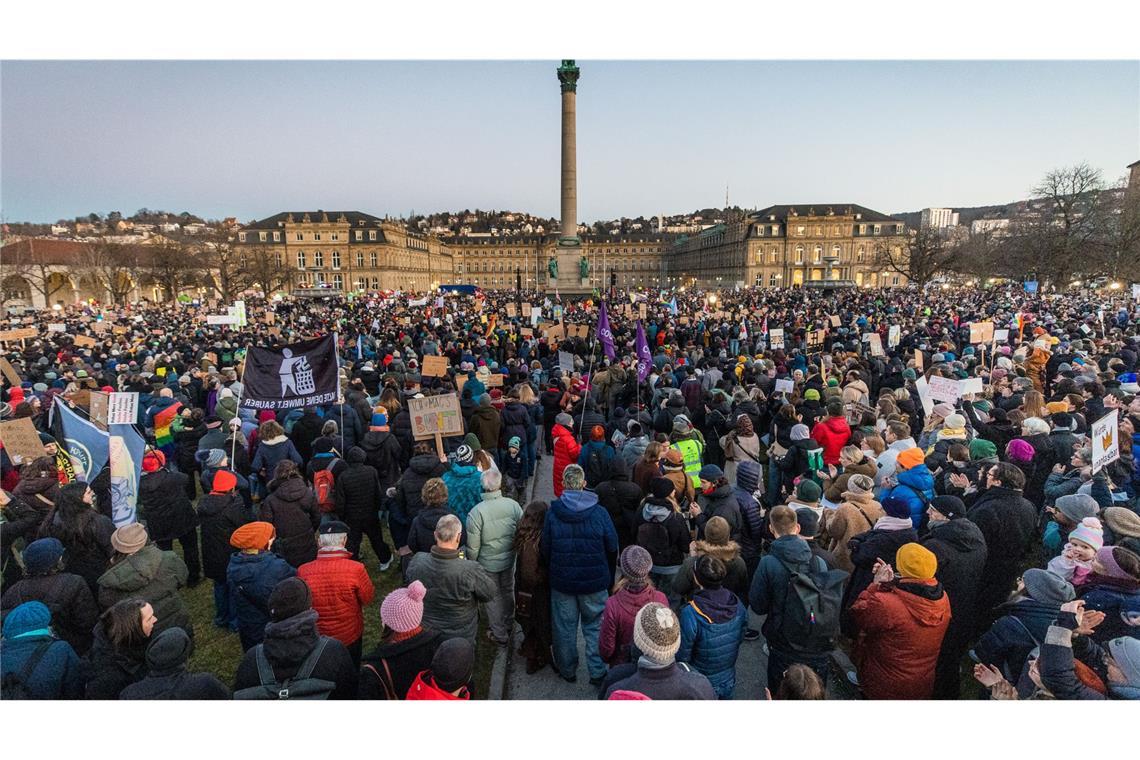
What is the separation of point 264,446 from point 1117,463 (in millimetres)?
8931

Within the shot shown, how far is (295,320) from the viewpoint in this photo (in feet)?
99.0

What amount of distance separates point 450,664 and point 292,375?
5.56m

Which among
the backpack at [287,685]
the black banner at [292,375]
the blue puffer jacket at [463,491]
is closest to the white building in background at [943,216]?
the black banner at [292,375]

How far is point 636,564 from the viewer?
11.7 feet

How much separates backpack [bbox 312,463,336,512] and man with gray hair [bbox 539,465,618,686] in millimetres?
2725

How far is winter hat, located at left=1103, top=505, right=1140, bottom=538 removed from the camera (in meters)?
3.85

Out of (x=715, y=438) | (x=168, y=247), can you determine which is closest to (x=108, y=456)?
(x=715, y=438)

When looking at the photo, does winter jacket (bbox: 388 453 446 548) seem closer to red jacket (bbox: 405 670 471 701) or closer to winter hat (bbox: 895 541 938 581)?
red jacket (bbox: 405 670 471 701)

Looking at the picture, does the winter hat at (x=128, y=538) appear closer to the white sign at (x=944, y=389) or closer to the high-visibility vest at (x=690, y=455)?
the high-visibility vest at (x=690, y=455)

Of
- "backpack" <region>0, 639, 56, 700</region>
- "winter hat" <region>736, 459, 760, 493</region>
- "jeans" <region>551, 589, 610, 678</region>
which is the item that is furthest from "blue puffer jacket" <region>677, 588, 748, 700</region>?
"backpack" <region>0, 639, 56, 700</region>

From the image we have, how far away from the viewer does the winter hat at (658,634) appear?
2689 mm

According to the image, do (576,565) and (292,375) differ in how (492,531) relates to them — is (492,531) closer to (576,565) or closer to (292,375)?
(576,565)

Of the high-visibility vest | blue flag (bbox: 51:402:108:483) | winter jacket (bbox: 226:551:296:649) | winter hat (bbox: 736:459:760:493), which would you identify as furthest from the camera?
the high-visibility vest

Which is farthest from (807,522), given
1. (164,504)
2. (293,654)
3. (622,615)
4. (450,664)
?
(164,504)
